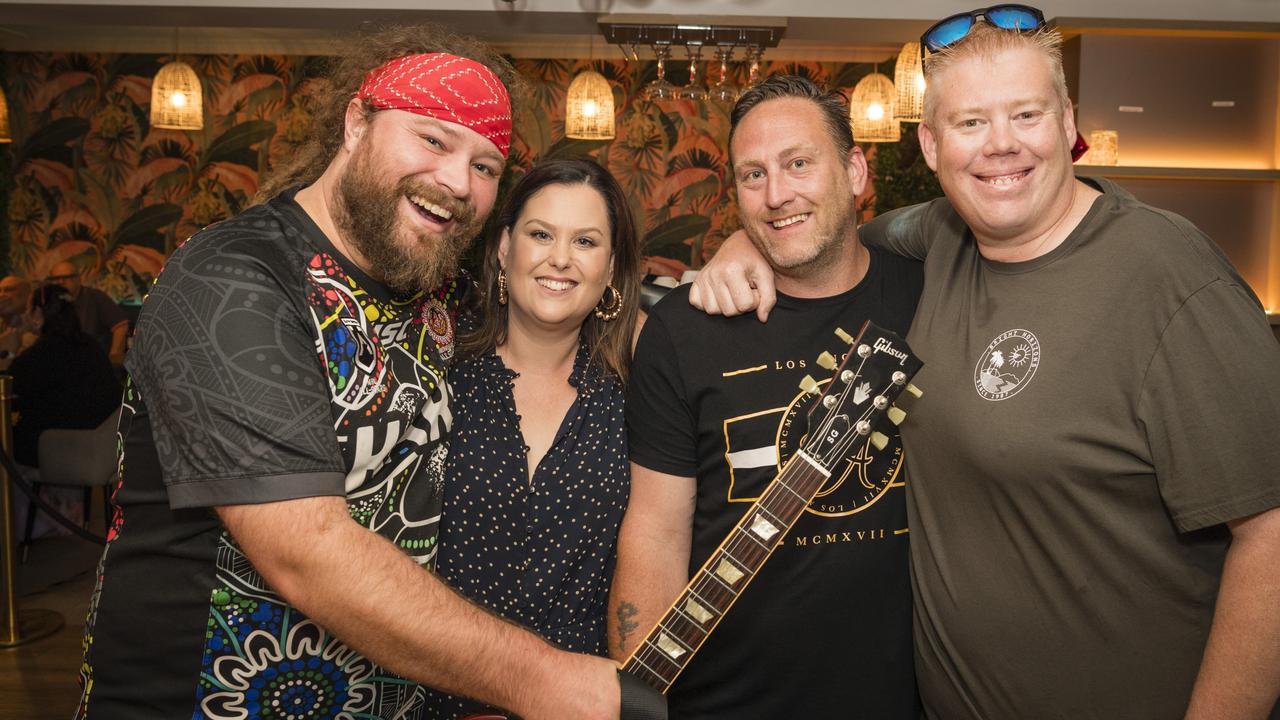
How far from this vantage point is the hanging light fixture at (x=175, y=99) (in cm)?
631

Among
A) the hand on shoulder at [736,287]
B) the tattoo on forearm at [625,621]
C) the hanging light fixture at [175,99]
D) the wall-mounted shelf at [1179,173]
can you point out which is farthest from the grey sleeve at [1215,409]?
the hanging light fixture at [175,99]

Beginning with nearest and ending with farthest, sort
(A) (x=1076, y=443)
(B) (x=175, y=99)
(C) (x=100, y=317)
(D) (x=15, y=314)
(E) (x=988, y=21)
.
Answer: (A) (x=1076, y=443) < (E) (x=988, y=21) < (D) (x=15, y=314) < (B) (x=175, y=99) < (C) (x=100, y=317)

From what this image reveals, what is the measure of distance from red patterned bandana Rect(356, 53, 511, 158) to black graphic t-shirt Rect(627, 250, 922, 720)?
0.57 meters

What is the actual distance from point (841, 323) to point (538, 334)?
0.72 m

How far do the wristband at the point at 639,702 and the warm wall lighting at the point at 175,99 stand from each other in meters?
6.35

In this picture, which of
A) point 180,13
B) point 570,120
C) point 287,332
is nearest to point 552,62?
point 570,120

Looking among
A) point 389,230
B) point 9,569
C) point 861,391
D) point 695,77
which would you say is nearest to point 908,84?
point 695,77

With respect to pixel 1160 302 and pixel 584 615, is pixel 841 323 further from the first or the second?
pixel 584 615

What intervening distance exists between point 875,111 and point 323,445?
5347mm

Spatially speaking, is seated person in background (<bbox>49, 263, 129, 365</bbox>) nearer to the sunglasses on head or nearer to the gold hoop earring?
the gold hoop earring

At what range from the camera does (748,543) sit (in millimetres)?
1435

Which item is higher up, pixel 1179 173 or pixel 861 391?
pixel 1179 173

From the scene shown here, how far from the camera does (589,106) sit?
6.20 meters

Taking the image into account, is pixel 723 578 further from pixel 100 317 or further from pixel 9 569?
pixel 100 317
